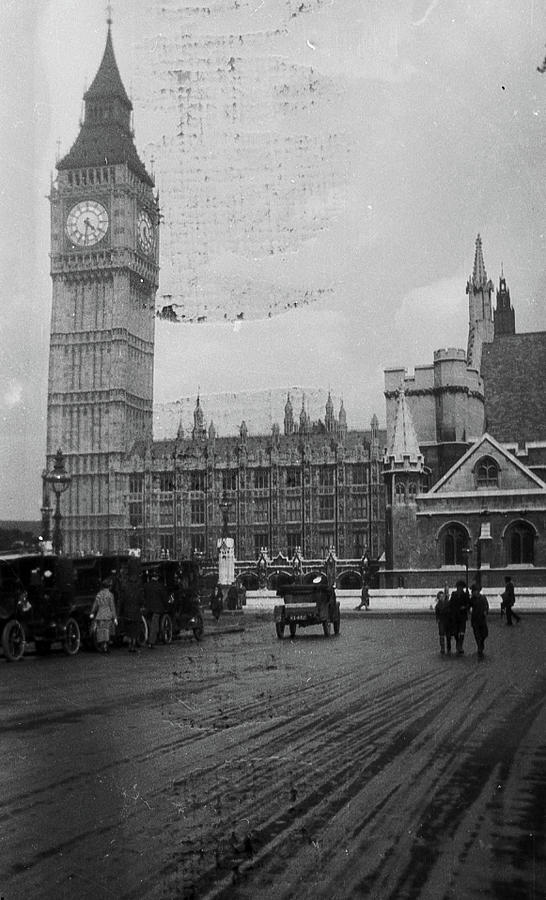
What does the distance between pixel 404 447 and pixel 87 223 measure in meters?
31.9

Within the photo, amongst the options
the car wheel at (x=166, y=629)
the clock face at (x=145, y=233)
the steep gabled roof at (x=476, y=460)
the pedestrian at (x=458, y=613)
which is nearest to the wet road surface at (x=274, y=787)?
the pedestrian at (x=458, y=613)

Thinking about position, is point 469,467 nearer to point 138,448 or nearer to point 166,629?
point 166,629

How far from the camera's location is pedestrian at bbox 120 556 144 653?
19578mm

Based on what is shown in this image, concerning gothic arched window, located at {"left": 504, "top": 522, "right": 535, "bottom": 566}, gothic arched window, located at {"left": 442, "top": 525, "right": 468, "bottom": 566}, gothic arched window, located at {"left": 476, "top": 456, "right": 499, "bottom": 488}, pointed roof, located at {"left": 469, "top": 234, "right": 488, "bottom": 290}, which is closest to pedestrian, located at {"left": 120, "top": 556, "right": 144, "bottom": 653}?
gothic arched window, located at {"left": 504, "top": 522, "right": 535, "bottom": 566}

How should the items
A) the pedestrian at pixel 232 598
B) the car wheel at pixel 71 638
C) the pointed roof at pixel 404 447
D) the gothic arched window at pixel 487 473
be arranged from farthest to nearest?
the pointed roof at pixel 404 447 → the gothic arched window at pixel 487 473 → the pedestrian at pixel 232 598 → the car wheel at pixel 71 638

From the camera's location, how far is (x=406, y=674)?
47.4ft

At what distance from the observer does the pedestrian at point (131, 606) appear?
19.6 metres

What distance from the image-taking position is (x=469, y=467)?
4981 cm

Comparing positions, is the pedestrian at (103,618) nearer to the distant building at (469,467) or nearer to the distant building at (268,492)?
the distant building at (469,467)

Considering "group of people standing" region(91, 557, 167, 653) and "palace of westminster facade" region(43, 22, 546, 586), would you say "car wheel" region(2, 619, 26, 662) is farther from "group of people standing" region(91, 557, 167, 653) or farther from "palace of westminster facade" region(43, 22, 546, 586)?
"palace of westminster facade" region(43, 22, 546, 586)

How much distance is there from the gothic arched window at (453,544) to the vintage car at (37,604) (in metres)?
31.2

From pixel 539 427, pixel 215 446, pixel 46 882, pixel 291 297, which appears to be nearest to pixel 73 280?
pixel 215 446

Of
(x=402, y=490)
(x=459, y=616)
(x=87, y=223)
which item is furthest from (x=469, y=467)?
(x=87, y=223)

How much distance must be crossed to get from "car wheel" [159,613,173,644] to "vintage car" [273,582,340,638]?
2.70m
